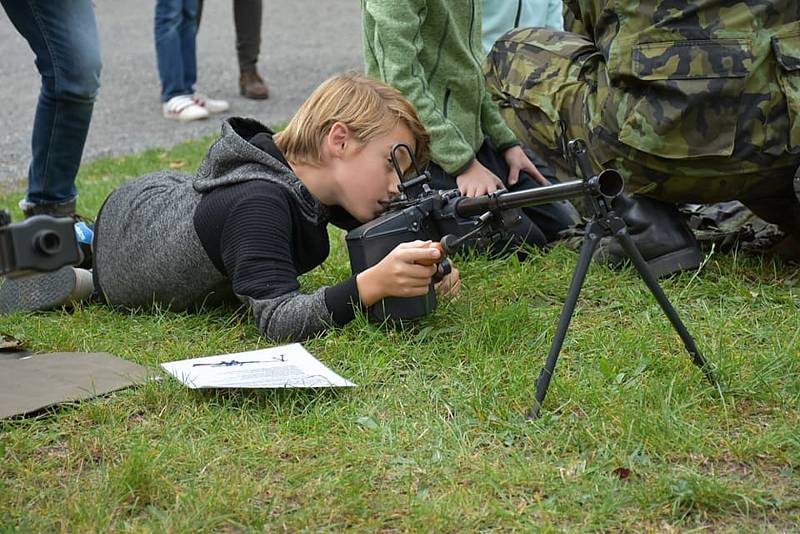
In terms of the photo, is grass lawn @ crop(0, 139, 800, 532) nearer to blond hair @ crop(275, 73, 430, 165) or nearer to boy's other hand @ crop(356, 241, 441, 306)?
boy's other hand @ crop(356, 241, 441, 306)

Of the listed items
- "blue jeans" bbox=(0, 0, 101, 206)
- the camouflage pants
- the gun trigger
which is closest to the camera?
the gun trigger

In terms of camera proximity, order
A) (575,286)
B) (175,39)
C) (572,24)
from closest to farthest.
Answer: (575,286) < (572,24) < (175,39)

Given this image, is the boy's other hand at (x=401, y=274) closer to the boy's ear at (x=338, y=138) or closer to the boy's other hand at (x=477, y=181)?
the boy's ear at (x=338, y=138)

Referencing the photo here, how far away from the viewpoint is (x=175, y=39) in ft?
24.5

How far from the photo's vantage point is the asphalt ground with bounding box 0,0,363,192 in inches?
297

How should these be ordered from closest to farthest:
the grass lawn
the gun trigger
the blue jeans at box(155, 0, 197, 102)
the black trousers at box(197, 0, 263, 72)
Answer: the grass lawn → the gun trigger → the blue jeans at box(155, 0, 197, 102) → the black trousers at box(197, 0, 263, 72)

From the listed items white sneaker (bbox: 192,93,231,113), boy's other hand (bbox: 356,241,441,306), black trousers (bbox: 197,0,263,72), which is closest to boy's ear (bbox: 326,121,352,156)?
boy's other hand (bbox: 356,241,441,306)

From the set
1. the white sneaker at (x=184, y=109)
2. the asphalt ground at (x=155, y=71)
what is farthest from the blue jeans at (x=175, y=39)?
the asphalt ground at (x=155, y=71)

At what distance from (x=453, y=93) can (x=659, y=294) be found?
183 centimetres

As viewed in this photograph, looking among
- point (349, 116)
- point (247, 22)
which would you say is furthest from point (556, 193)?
point (247, 22)

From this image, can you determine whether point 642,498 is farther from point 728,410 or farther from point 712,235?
point 712,235

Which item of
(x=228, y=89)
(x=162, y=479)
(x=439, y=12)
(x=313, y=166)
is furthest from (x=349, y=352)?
(x=228, y=89)

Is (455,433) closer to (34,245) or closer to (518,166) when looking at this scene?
(34,245)

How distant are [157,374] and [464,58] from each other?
1.74 metres
